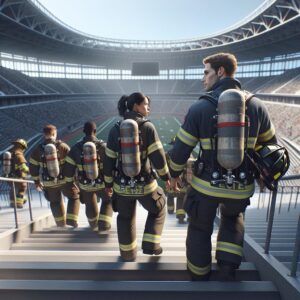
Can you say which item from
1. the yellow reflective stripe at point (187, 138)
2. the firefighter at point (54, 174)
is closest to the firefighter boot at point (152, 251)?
the yellow reflective stripe at point (187, 138)

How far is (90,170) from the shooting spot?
4.36m

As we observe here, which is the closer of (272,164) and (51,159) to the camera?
(272,164)

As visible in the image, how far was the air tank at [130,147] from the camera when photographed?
273 centimetres

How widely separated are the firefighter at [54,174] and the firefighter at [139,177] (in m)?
2.08

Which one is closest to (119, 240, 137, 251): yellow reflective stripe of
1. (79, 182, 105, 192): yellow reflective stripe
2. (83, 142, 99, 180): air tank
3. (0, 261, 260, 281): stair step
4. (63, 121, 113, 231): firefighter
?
(0, 261, 260, 281): stair step

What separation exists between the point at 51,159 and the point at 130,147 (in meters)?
2.57

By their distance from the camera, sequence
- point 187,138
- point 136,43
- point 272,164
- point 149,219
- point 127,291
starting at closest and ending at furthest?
point 127,291, point 272,164, point 187,138, point 149,219, point 136,43

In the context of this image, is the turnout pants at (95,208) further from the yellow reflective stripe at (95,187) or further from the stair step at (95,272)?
the stair step at (95,272)

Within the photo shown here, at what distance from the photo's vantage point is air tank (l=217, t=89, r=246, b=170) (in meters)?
2.04

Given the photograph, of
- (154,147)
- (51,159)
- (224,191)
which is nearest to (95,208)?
(51,159)

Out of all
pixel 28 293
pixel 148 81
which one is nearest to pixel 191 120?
pixel 28 293

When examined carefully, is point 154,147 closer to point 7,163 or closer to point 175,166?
point 175,166

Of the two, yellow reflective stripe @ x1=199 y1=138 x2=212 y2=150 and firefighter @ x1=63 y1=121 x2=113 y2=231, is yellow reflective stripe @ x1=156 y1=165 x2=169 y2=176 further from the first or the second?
firefighter @ x1=63 y1=121 x2=113 y2=231

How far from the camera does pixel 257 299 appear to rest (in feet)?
6.51
